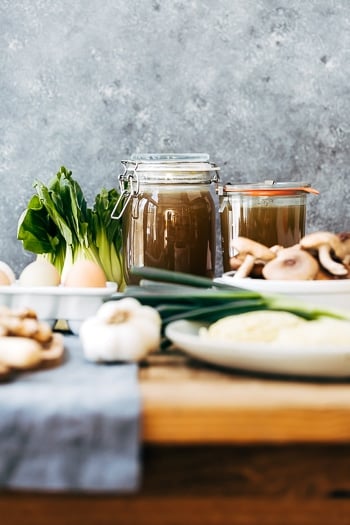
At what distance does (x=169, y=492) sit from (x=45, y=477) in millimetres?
127

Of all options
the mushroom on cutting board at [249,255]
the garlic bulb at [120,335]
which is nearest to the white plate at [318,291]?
the mushroom on cutting board at [249,255]

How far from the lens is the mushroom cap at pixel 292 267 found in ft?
4.14

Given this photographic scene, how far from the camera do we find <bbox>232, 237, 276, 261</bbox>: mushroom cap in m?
1.33

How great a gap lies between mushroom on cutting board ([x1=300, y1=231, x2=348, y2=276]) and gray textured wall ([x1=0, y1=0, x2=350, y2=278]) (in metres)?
0.50

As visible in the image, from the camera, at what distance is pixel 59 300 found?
1.29 metres

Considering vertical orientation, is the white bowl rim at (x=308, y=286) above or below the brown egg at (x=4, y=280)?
below

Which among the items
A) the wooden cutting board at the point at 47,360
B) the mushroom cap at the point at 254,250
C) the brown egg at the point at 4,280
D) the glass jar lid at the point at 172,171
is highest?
the glass jar lid at the point at 172,171

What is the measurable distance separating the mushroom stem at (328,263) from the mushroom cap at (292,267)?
0.04ft

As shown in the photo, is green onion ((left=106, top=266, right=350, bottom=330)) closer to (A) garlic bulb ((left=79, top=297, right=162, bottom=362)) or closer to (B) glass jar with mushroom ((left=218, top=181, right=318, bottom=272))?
(A) garlic bulb ((left=79, top=297, right=162, bottom=362))

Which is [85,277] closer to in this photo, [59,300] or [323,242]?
[59,300]

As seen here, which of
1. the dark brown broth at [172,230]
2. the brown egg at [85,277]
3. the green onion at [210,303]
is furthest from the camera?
the dark brown broth at [172,230]

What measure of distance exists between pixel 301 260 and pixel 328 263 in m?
0.04

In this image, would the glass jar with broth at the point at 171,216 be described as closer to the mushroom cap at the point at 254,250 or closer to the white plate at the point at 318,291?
the mushroom cap at the point at 254,250

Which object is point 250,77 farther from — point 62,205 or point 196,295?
point 196,295
